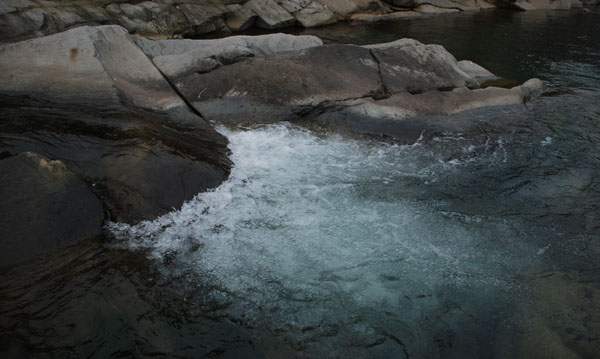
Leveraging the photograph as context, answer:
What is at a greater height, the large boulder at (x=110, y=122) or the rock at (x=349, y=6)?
the large boulder at (x=110, y=122)

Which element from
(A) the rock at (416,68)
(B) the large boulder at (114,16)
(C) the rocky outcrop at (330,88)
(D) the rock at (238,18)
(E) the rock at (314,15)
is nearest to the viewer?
(C) the rocky outcrop at (330,88)

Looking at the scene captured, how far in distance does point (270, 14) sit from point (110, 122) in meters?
12.1

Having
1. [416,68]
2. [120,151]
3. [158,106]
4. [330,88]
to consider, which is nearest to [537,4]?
[416,68]

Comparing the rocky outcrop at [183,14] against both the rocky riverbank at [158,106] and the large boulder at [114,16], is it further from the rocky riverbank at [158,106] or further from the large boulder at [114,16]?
the rocky riverbank at [158,106]

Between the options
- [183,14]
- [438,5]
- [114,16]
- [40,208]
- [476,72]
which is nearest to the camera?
[40,208]

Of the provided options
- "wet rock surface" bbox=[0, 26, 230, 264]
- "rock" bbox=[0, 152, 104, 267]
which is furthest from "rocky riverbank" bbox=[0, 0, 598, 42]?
"rock" bbox=[0, 152, 104, 267]

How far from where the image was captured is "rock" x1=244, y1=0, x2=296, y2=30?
51.5 feet

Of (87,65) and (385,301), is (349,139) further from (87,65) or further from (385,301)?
(87,65)

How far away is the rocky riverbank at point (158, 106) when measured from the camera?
405cm

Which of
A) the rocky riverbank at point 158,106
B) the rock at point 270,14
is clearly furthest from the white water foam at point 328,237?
the rock at point 270,14

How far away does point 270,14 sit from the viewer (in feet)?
52.0

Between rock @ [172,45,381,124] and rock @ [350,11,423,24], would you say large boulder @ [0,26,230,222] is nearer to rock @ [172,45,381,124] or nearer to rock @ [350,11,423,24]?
rock @ [172,45,381,124]

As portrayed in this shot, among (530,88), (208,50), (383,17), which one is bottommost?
(383,17)

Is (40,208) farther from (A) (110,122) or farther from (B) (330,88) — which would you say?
(B) (330,88)
